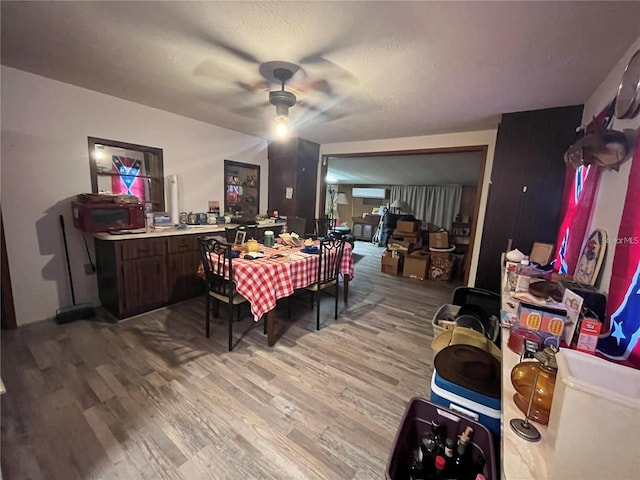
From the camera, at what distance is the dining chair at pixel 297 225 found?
421 centimetres

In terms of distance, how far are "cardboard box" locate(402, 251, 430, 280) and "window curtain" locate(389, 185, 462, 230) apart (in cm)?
356

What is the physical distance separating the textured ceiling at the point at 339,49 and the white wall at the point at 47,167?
19 centimetres

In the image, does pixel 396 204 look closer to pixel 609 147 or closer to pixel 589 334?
pixel 609 147

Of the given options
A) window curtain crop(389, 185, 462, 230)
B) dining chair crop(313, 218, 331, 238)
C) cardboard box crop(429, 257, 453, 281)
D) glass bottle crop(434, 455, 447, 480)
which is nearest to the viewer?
glass bottle crop(434, 455, 447, 480)

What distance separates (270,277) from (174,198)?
202 cm

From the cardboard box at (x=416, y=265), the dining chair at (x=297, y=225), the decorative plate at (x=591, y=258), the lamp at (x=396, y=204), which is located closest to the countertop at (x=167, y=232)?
the dining chair at (x=297, y=225)

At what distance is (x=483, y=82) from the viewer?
81.1 inches

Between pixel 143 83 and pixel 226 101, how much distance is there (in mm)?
722

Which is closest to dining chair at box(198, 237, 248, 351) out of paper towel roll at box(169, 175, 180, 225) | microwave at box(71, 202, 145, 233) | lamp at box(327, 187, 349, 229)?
microwave at box(71, 202, 145, 233)

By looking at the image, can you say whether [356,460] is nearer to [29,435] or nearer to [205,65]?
[29,435]

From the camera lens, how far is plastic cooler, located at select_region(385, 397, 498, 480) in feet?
3.18

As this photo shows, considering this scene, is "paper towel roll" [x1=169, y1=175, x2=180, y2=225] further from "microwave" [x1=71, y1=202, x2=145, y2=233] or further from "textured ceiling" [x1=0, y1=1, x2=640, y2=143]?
"textured ceiling" [x1=0, y1=1, x2=640, y2=143]

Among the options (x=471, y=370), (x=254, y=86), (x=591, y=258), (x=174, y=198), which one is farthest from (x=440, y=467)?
(x=174, y=198)

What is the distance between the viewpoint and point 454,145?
3564mm
